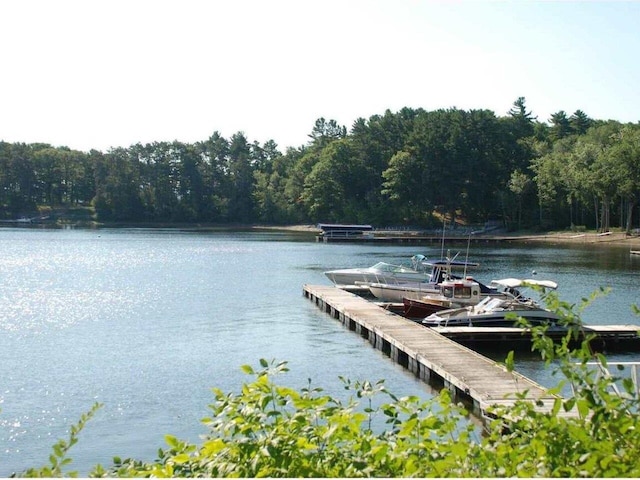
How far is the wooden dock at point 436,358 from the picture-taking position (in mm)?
16844

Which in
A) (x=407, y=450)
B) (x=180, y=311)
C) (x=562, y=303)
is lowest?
(x=180, y=311)

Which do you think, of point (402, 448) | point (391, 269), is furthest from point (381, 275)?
point (402, 448)

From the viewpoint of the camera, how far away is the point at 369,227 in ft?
334

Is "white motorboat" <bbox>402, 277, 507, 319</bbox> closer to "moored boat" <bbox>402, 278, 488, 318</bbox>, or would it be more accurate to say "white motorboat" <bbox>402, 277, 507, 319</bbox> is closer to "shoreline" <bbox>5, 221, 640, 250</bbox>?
"moored boat" <bbox>402, 278, 488, 318</bbox>

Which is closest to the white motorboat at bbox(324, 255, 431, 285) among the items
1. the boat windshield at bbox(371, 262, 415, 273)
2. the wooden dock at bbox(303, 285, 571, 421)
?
the boat windshield at bbox(371, 262, 415, 273)

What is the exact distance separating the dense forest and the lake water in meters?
33.2

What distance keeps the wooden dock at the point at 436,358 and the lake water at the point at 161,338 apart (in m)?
0.49

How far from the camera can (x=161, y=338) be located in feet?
92.4

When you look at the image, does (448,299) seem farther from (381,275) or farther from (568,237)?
(568,237)

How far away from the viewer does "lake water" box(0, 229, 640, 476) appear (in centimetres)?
1716

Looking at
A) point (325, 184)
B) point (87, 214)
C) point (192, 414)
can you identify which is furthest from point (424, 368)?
point (87, 214)

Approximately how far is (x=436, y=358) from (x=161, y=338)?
11187mm

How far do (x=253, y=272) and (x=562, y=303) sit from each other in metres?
47.6

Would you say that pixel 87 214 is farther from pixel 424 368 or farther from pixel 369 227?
pixel 424 368
